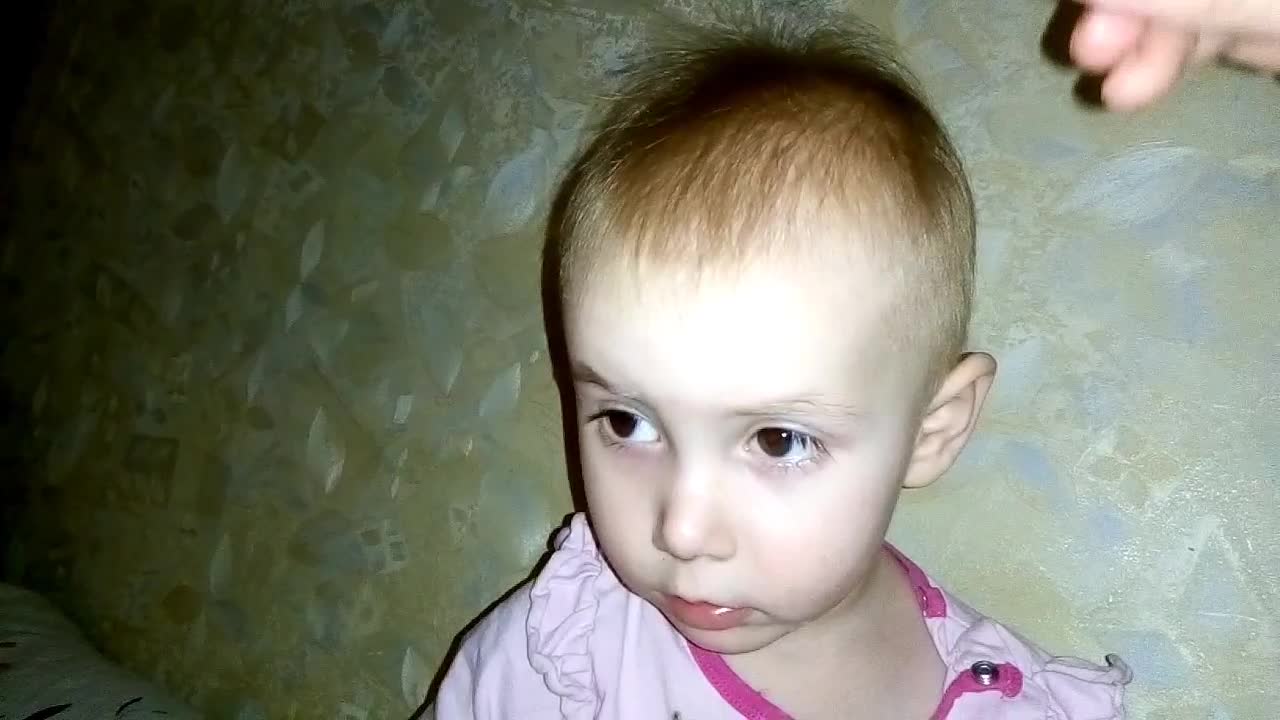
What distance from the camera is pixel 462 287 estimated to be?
0.98m

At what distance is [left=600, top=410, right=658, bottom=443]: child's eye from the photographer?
614mm

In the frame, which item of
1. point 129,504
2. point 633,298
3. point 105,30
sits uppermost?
point 105,30

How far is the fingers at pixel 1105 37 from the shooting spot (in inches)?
12.8

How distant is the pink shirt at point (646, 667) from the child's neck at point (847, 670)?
2 cm

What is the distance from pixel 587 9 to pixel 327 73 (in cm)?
32

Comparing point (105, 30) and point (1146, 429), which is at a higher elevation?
point (105, 30)

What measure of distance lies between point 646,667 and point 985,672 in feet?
0.77

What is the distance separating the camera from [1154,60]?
0.33 m

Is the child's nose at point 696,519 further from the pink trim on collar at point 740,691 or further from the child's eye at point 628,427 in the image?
the pink trim on collar at point 740,691

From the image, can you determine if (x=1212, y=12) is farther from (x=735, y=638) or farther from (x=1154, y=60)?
(x=735, y=638)

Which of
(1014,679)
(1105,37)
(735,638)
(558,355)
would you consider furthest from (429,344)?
(1105,37)

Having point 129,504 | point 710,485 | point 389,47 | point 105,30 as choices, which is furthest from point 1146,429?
point 105,30

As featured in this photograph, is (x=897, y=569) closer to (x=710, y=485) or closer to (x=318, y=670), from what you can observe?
(x=710, y=485)

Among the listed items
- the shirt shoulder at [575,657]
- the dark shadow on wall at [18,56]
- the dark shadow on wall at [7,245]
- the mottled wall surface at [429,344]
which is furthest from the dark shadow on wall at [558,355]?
the dark shadow on wall at [18,56]
